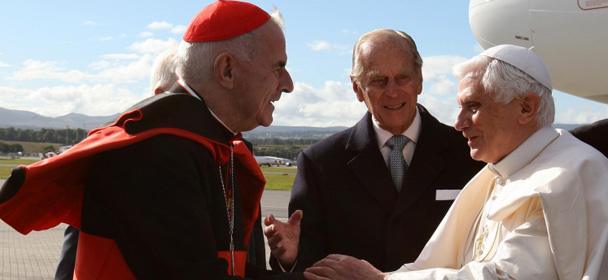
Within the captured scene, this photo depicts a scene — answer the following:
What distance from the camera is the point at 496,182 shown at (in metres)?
3.25

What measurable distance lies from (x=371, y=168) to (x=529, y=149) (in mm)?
1219

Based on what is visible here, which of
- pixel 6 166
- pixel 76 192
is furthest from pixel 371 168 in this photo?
pixel 6 166

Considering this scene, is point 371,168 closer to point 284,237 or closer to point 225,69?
point 284,237

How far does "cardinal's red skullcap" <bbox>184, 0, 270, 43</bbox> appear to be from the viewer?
259 centimetres

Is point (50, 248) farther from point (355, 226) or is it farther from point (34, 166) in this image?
point (34, 166)

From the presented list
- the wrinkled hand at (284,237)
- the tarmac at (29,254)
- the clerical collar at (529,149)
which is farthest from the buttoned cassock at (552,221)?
the tarmac at (29,254)

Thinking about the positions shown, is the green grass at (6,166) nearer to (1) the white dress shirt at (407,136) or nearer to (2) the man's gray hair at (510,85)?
Result: (1) the white dress shirt at (407,136)

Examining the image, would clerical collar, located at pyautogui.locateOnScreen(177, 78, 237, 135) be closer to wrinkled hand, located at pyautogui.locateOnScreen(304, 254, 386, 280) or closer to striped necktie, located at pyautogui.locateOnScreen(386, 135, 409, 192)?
wrinkled hand, located at pyautogui.locateOnScreen(304, 254, 386, 280)

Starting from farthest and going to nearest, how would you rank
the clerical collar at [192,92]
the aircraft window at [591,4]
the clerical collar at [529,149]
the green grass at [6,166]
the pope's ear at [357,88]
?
the green grass at [6,166] < the aircraft window at [591,4] < the pope's ear at [357,88] < the clerical collar at [529,149] < the clerical collar at [192,92]

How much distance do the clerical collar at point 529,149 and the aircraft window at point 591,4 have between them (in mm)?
6754

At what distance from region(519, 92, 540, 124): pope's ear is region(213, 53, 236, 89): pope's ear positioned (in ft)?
3.88

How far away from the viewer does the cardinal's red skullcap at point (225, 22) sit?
2590 millimetres

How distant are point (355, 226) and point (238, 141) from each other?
1.27 m

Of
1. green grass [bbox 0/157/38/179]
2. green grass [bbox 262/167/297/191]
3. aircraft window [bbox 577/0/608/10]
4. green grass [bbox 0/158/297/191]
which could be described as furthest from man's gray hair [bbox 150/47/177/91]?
green grass [bbox 0/157/38/179]
